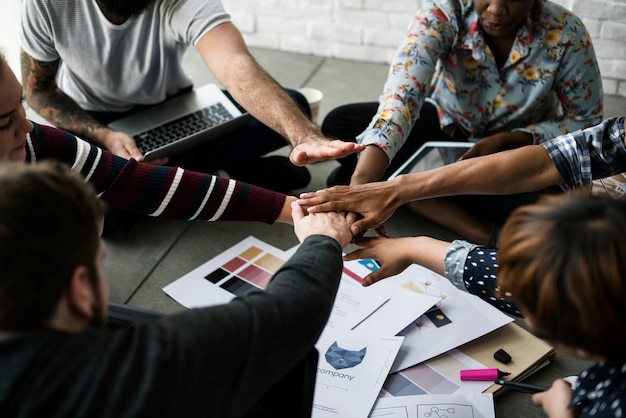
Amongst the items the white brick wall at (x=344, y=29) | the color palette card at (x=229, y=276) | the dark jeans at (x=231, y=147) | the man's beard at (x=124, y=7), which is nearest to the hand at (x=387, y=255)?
the color palette card at (x=229, y=276)

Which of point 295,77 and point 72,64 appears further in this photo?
point 295,77

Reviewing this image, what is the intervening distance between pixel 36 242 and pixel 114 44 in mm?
1311

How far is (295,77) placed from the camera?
9.32 feet

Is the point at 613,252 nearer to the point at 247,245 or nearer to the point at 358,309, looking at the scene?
the point at 358,309

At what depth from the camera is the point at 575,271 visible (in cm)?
76

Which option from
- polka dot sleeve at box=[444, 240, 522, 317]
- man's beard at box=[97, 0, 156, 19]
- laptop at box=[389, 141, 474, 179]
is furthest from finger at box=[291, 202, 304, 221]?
man's beard at box=[97, 0, 156, 19]

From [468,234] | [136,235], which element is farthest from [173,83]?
[468,234]

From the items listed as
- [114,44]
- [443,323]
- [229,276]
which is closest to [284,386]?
[443,323]

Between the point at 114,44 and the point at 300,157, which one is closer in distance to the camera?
the point at 300,157

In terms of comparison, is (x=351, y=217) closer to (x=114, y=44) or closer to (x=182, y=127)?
(x=182, y=127)

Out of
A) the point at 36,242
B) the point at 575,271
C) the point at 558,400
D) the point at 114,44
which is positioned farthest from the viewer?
the point at 114,44

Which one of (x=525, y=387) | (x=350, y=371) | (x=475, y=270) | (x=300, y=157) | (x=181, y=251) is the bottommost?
(x=181, y=251)

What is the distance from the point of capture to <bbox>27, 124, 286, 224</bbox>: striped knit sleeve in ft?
4.22

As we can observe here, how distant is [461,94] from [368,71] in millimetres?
1058
